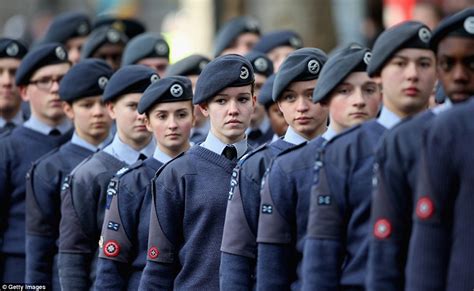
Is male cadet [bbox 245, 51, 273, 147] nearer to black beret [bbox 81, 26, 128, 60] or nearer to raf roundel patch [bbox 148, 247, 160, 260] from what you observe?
black beret [bbox 81, 26, 128, 60]

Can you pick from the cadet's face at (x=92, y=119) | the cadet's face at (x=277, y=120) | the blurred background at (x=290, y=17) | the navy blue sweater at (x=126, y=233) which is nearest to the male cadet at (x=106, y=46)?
the cadet's face at (x=92, y=119)

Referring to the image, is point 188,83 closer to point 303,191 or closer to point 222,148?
point 222,148

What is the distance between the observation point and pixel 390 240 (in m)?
7.28

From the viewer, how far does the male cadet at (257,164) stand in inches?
344

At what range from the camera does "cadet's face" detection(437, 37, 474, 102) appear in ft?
24.0

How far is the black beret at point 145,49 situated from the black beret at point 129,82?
248 centimetres

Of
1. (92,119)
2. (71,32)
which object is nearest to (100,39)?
(71,32)

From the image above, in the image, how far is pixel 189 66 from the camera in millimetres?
12289

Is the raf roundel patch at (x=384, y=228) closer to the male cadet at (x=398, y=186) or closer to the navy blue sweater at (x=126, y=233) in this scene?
the male cadet at (x=398, y=186)

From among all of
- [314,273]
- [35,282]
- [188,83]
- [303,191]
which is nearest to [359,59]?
[303,191]

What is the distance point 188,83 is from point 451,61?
3094 mm

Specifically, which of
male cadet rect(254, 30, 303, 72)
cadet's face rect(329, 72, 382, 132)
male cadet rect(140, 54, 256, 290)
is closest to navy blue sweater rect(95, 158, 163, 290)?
male cadet rect(140, 54, 256, 290)

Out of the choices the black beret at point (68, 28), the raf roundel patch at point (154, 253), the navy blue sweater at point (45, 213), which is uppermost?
the black beret at point (68, 28)

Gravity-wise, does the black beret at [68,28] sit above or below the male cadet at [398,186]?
above
